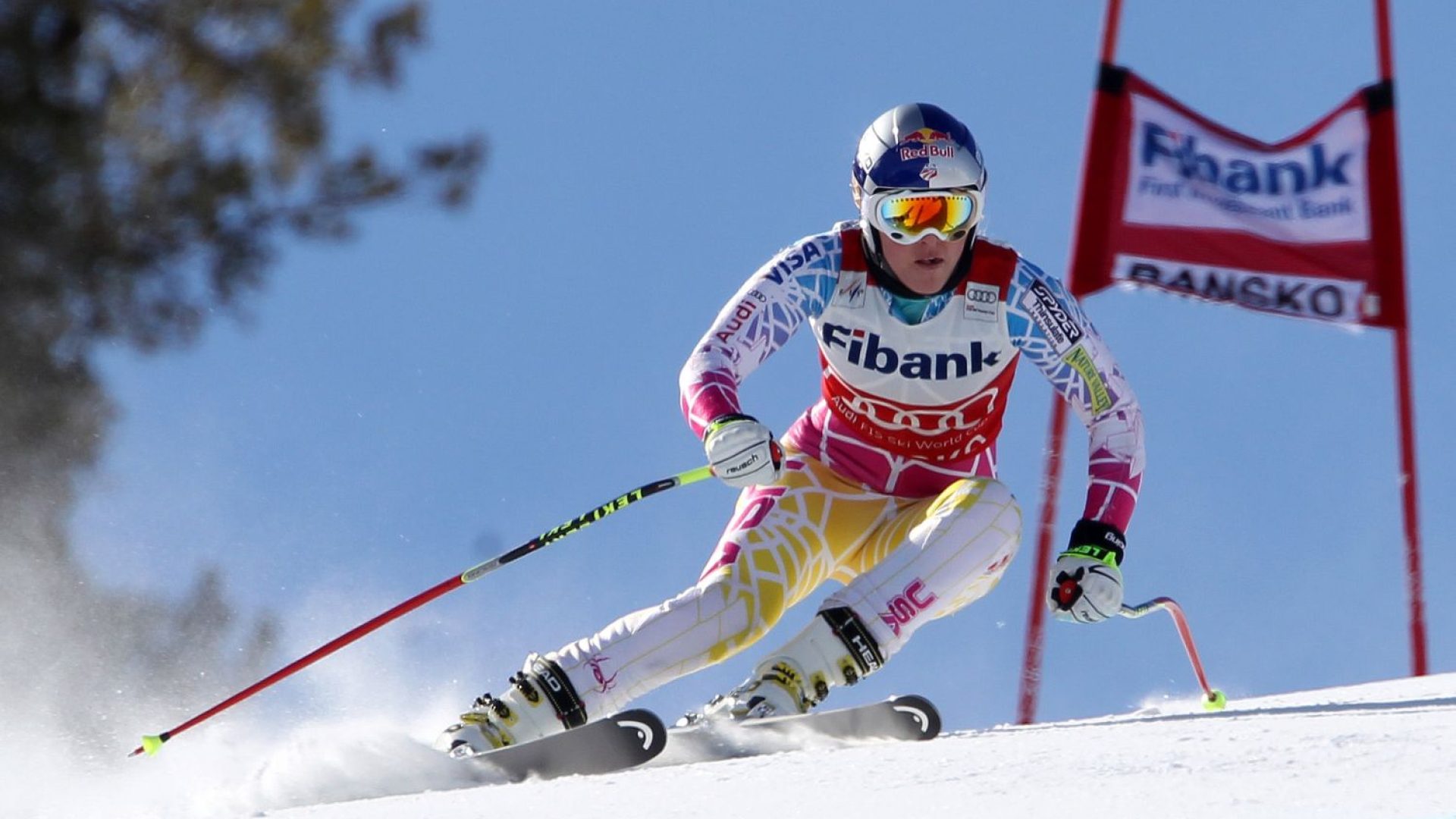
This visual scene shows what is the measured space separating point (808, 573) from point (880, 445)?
45cm

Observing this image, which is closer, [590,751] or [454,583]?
[590,751]

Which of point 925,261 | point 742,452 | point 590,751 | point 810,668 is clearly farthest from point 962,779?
point 925,261

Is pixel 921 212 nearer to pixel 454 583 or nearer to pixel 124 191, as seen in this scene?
pixel 454 583

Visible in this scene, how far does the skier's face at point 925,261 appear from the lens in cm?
493

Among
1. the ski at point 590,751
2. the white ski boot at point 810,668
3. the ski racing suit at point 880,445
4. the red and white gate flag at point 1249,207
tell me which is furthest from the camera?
the red and white gate flag at point 1249,207

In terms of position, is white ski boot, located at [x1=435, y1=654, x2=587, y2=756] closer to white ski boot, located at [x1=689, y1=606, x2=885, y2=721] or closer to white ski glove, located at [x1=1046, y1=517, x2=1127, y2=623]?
white ski boot, located at [x1=689, y1=606, x2=885, y2=721]

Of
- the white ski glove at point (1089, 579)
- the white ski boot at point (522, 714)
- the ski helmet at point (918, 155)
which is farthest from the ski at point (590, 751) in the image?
the ski helmet at point (918, 155)

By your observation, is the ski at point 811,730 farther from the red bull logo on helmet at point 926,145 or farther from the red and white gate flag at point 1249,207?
the red and white gate flag at point 1249,207

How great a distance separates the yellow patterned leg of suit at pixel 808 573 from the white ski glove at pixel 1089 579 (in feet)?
0.49

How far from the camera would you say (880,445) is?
5180mm

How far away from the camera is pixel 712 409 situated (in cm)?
463

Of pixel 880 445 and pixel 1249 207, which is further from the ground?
pixel 1249 207

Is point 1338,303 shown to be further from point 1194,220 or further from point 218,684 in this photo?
point 218,684

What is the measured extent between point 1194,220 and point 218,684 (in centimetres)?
492
